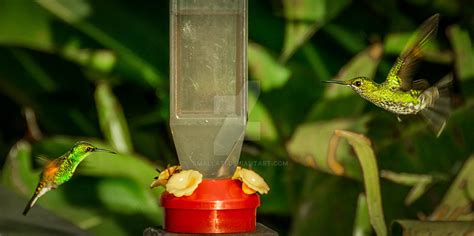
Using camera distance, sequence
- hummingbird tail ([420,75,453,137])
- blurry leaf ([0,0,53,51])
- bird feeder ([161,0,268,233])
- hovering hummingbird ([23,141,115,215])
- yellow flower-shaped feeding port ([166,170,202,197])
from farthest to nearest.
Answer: blurry leaf ([0,0,53,51])
hummingbird tail ([420,75,453,137])
hovering hummingbird ([23,141,115,215])
bird feeder ([161,0,268,233])
yellow flower-shaped feeding port ([166,170,202,197])

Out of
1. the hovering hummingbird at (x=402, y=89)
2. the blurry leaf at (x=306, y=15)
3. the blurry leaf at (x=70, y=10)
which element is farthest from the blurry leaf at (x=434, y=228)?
the blurry leaf at (x=70, y=10)

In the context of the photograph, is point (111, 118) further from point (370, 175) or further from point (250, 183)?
point (250, 183)

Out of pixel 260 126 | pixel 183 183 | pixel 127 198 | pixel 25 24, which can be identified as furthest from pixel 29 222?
pixel 183 183

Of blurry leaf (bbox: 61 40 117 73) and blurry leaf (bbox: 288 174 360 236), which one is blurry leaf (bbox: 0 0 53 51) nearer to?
blurry leaf (bbox: 61 40 117 73)

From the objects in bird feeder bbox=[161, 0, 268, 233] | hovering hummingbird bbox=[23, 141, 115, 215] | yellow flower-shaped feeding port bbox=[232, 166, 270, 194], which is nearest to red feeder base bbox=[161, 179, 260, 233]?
yellow flower-shaped feeding port bbox=[232, 166, 270, 194]

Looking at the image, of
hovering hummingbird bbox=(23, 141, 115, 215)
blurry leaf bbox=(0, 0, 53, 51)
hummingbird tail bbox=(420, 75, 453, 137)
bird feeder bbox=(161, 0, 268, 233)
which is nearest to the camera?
bird feeder bbox=(161, 0, 268, 233)
